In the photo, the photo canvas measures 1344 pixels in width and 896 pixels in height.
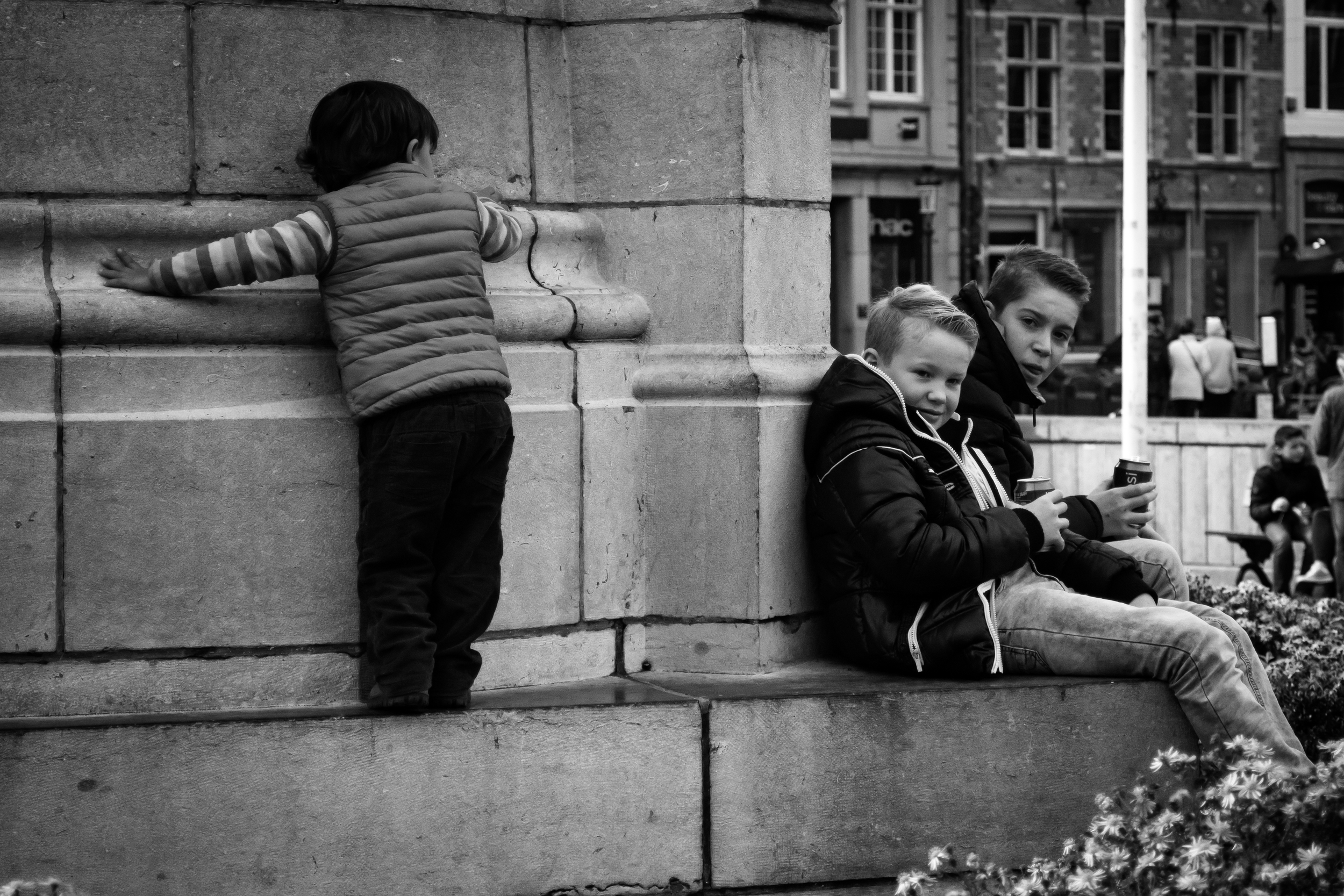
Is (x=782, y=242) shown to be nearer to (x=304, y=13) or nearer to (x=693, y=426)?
(x=693, y=426)

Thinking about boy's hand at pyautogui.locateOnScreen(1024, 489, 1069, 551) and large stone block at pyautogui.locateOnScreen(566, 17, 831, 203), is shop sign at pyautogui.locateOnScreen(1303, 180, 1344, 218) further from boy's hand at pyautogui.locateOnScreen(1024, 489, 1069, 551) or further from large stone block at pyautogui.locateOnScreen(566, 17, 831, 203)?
boy's hand at pyautogui.locateOnScreen(1024, 489, 1069, 551)

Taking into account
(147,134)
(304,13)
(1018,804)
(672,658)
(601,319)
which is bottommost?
(1018,804)

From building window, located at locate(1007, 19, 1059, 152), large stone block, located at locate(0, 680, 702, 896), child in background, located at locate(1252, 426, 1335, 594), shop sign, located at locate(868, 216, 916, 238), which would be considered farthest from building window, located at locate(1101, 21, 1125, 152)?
large stone block, located at locate(0, 680, 702, 896)

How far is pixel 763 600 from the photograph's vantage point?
15.7 feet

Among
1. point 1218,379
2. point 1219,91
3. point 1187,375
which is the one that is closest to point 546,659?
point 1187,375

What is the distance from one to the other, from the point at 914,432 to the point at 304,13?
1.83m

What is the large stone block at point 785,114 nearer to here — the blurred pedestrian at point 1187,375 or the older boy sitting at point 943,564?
the older boy sitting at point 943,564

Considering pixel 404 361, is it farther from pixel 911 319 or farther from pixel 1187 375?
pixel 1187 375

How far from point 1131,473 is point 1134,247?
24.3ft

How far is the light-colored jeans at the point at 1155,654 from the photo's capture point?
4418 mm

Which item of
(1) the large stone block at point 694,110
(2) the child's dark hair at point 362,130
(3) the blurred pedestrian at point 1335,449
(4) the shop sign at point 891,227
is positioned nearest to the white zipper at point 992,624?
(1) the large stone block at point 694,110

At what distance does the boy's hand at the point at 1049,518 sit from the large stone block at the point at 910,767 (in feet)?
1.16

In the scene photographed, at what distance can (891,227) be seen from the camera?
120ft

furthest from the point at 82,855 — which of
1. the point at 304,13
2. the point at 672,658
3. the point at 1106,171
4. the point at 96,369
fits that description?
the point at 1106,171
